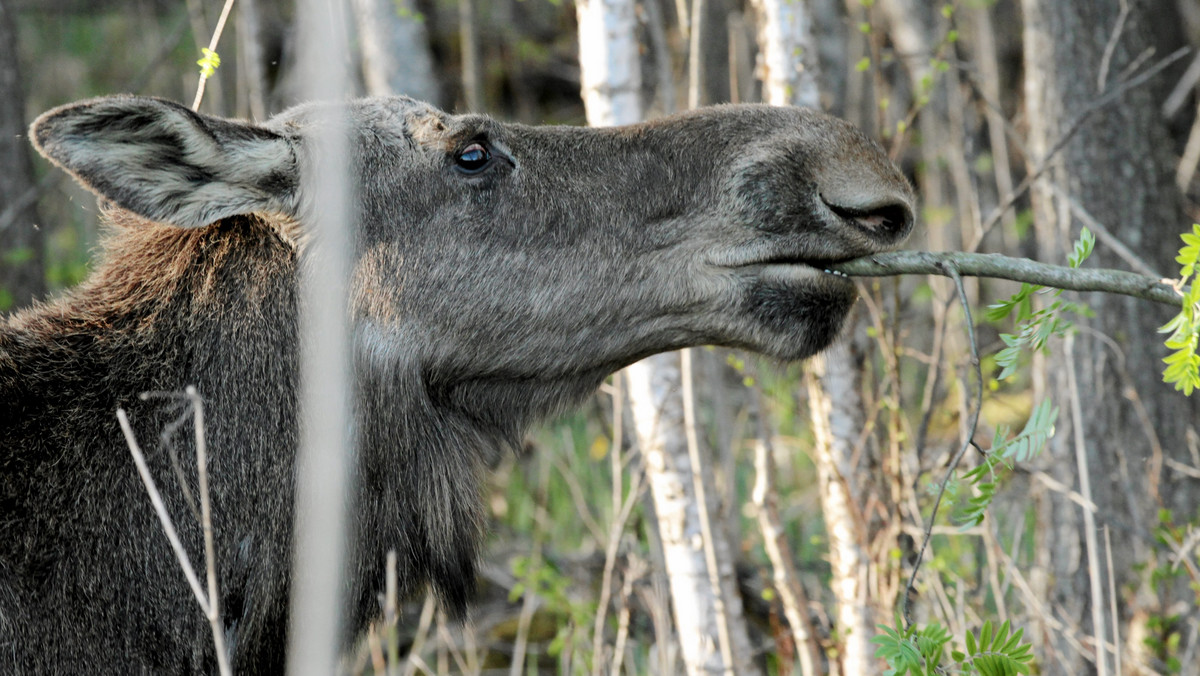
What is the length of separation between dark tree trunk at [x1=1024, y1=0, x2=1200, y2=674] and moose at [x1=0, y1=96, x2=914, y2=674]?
2087mm

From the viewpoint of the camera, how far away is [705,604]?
4.42 m

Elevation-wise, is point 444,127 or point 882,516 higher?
point 444,127

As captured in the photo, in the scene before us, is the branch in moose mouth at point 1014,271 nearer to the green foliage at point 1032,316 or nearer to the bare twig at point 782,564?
the green foliage at point 1032,316

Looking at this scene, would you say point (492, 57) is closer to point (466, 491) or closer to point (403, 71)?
point (403, 71)

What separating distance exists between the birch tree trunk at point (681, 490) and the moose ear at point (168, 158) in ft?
4.98

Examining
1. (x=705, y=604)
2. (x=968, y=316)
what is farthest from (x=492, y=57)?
(x=968, y=316)

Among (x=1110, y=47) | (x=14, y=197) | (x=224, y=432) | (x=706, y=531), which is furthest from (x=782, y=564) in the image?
(x=14, y=197)

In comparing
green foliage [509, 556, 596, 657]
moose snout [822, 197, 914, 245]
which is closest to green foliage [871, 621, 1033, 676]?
moose snout [822, 197, 914, 245]

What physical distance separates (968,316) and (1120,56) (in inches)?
115

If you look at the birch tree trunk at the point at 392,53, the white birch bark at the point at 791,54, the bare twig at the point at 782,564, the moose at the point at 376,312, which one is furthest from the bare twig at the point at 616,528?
the birch tree trunk at the point at 392,53

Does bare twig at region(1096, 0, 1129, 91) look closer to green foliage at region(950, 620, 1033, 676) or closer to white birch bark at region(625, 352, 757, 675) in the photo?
white birch bark at region(625, 352, 757, 675)

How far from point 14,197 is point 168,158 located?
12.3ft

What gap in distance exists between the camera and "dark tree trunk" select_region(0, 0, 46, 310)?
233 inches

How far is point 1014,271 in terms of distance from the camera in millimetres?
2744
